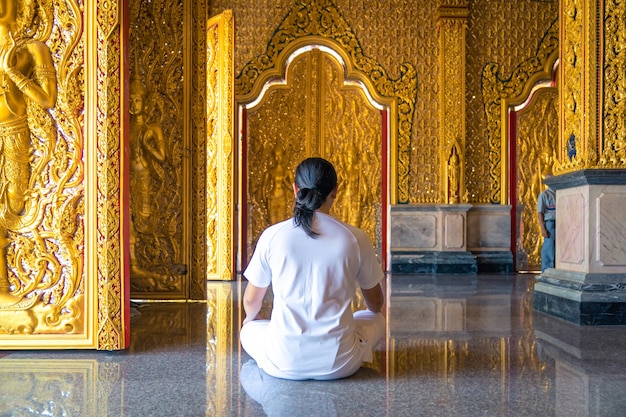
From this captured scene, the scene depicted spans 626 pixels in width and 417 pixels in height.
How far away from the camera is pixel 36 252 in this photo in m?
3.58

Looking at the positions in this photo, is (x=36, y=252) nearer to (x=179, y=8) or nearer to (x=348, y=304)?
(x=348, y=304)

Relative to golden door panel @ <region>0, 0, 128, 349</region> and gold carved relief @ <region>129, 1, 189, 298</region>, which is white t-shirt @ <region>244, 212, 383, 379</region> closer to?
golden door panel @ <region>0, 0, 128, 349</region>

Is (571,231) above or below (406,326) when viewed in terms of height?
above

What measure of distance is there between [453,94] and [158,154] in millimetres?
5319

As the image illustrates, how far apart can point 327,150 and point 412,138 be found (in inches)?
54.0

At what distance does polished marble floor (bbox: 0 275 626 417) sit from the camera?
256cm

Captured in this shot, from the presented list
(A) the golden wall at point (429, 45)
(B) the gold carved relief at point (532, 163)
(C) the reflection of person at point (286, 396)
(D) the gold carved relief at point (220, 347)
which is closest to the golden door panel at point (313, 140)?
(A) the golden wall at point (429, 45)

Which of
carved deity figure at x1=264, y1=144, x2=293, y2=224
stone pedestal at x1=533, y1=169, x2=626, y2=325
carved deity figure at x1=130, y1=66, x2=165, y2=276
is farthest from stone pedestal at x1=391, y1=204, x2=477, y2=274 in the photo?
carved deity figure at x1=130, y1=66, x2=165, y2=276

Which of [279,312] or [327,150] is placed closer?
[279,312]

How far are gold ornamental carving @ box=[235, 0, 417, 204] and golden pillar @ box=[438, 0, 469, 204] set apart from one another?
1.72ft

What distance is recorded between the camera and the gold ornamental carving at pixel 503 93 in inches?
384

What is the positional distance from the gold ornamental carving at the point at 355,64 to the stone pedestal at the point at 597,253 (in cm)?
473

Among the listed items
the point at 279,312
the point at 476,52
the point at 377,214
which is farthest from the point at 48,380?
the point at 476,52

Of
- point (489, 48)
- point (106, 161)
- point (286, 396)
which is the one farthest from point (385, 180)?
point (286, 396)
